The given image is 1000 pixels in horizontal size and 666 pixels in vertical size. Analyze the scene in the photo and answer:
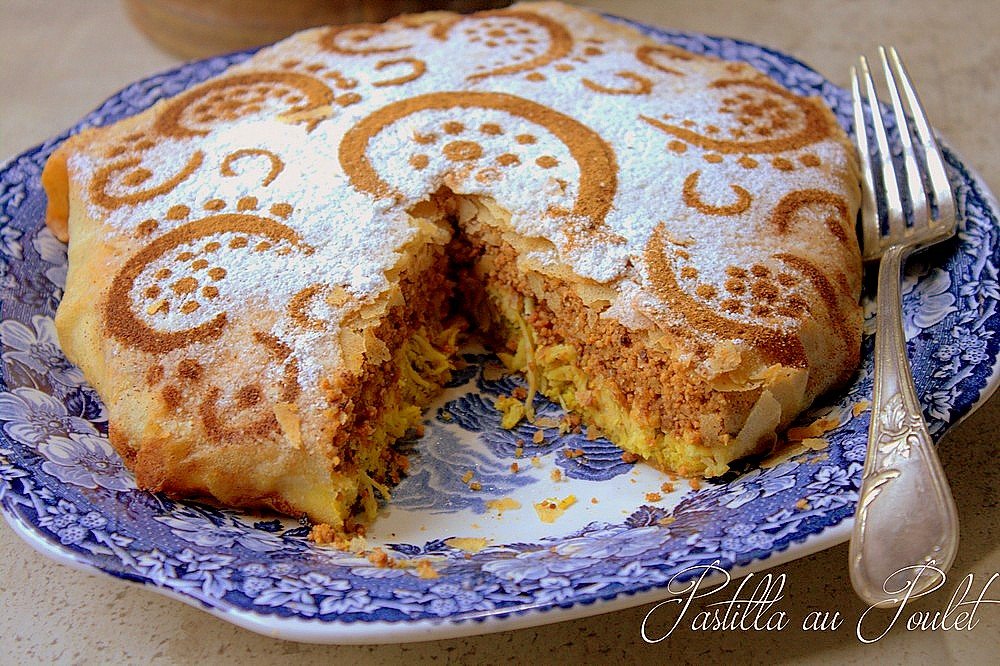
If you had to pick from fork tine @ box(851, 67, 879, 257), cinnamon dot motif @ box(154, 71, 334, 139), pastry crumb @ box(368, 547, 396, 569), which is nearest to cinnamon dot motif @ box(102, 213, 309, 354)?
cinnamon dot motif @ box(154, 71, 334, 139)

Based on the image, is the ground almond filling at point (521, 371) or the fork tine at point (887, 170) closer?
the ground almond filling at point (521, 371)

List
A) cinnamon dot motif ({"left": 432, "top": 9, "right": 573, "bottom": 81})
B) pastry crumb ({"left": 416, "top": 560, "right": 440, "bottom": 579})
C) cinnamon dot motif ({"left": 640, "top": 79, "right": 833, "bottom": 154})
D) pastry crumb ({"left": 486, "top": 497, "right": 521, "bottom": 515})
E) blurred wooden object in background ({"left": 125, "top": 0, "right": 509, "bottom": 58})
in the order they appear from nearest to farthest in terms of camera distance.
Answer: pastry crumb ({"left": 416, "top": 560, "right": 440, "bottom": 579})
pastry crumb ({"left": 486, "top": 497, "right": 521, "bottom": 515})
cinnamon dot motif ({"left": 640, "top": 79, "right": 833, "bottom": 154})
cinnamon dot motif ({"left": 432, "top": 9, "right": 573, "bottom": 81})
blurred wooden object in background ({"left": 125, "top": 0, "right": 509, "bottom": 58})

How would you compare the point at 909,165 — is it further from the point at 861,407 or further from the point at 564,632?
the point at 564,632

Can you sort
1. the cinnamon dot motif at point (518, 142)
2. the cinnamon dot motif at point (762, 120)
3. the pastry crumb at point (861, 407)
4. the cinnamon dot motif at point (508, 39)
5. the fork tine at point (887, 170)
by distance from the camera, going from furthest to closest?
the cinnamon dot motif at point (508, 39) → the cinnamon dot motif at point (762, 120) → the fork tine at point (887, 170) → the cinnamon dot motif at point (518, 142) → the pastry crumb at point (861, 407)

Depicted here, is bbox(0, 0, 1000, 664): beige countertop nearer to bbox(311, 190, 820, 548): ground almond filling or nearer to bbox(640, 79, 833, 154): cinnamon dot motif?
bbox(311, 190, 820, 548): ground almond filling

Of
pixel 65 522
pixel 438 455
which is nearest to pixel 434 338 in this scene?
pixel 438 455

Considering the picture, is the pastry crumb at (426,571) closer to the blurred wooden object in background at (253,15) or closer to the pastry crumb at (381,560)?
the pastry crumb at (381,560)

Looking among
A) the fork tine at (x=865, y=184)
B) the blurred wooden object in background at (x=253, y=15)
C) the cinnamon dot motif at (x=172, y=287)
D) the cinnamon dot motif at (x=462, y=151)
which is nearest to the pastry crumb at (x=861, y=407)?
the fork tine at (x=865, y=184)
